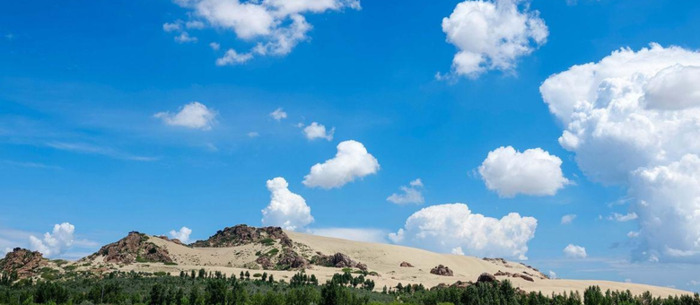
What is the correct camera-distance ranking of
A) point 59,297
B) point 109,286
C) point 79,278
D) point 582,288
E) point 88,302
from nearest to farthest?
point 88,302 < point 59,297 < point 109,286 < point 79,278 < point 582,288

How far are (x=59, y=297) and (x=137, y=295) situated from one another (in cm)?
1503

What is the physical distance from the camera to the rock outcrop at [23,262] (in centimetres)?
17330

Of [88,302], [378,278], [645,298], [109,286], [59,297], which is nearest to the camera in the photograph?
[88,302]

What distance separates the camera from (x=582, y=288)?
570 feet

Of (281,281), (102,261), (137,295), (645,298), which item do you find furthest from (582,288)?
(102,261)

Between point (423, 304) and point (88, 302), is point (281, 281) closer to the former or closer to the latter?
point (423, 304)

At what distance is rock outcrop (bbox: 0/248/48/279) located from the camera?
173 m

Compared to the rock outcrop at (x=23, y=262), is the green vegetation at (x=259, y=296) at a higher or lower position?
lower

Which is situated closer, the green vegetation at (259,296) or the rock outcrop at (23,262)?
the green vegetation at (259,296)

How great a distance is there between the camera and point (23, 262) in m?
182

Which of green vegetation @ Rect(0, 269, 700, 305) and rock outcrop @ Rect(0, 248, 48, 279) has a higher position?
rock outcrop @ Rect(0, 248, 48, 279)

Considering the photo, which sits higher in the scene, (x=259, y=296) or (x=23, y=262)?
(x=23, y=262)

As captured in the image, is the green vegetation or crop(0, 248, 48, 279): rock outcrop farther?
crop(0, 248, 48, 279): rock outcrop

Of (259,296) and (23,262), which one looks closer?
(259,296)
